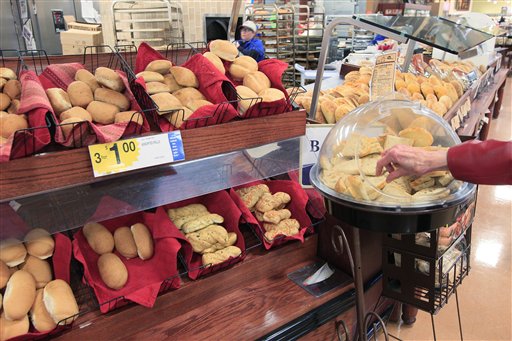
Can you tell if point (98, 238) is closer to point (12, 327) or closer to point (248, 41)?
point (12, 327)

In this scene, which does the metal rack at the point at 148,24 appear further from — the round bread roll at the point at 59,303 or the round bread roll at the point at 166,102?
the round bread roll at the point at 59,303

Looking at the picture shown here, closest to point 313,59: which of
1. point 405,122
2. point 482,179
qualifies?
point 405,122

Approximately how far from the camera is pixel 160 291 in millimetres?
1168

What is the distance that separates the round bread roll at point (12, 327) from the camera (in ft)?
2.95

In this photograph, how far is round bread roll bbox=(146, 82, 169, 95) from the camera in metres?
1.18

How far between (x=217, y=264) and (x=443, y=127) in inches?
35.8

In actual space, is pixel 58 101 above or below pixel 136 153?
above

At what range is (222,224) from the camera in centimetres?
139

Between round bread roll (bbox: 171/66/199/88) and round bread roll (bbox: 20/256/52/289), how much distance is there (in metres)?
0.66

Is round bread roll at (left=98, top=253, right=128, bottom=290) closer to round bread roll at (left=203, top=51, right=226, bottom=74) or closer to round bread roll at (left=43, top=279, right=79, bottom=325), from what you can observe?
round bread roll at (left=43, top=279, right=79, bottom=325)

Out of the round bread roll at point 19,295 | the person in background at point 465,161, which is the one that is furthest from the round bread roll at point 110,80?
the person in background at point 465,161

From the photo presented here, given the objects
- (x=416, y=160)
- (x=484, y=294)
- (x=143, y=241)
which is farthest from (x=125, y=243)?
(x=484, y=294)

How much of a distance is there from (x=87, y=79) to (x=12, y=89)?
0.20 m

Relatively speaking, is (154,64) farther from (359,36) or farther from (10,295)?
(359,36)
